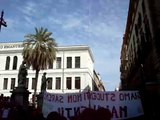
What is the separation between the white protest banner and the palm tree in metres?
26.7

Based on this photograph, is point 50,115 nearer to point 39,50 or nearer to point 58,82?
point 39,50

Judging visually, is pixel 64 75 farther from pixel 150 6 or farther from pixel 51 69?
pixel 150 6

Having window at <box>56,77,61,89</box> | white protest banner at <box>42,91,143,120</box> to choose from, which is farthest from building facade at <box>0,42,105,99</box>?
white protest banner at <box>42,91,143,120</box>

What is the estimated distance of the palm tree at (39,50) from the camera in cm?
3488

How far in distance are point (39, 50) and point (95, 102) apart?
2922 centimetres

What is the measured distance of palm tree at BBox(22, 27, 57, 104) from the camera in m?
34.9

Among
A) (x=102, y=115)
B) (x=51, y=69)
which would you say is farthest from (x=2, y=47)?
(x=102, y=115)

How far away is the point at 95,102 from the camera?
269 inches

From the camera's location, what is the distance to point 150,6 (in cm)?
1544

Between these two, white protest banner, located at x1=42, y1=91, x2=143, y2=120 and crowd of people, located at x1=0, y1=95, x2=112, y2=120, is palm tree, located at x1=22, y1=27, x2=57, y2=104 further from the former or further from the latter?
white protest banner, located at x1=42, y1=91, x2=143, y2=120

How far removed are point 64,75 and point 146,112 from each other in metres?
40.7

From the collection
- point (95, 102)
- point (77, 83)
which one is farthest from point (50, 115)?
point (77, 83)

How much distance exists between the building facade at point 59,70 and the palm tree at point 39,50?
1122cm

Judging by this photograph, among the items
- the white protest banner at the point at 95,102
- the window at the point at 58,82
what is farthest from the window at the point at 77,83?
the white protest banner at the point at 95,102
